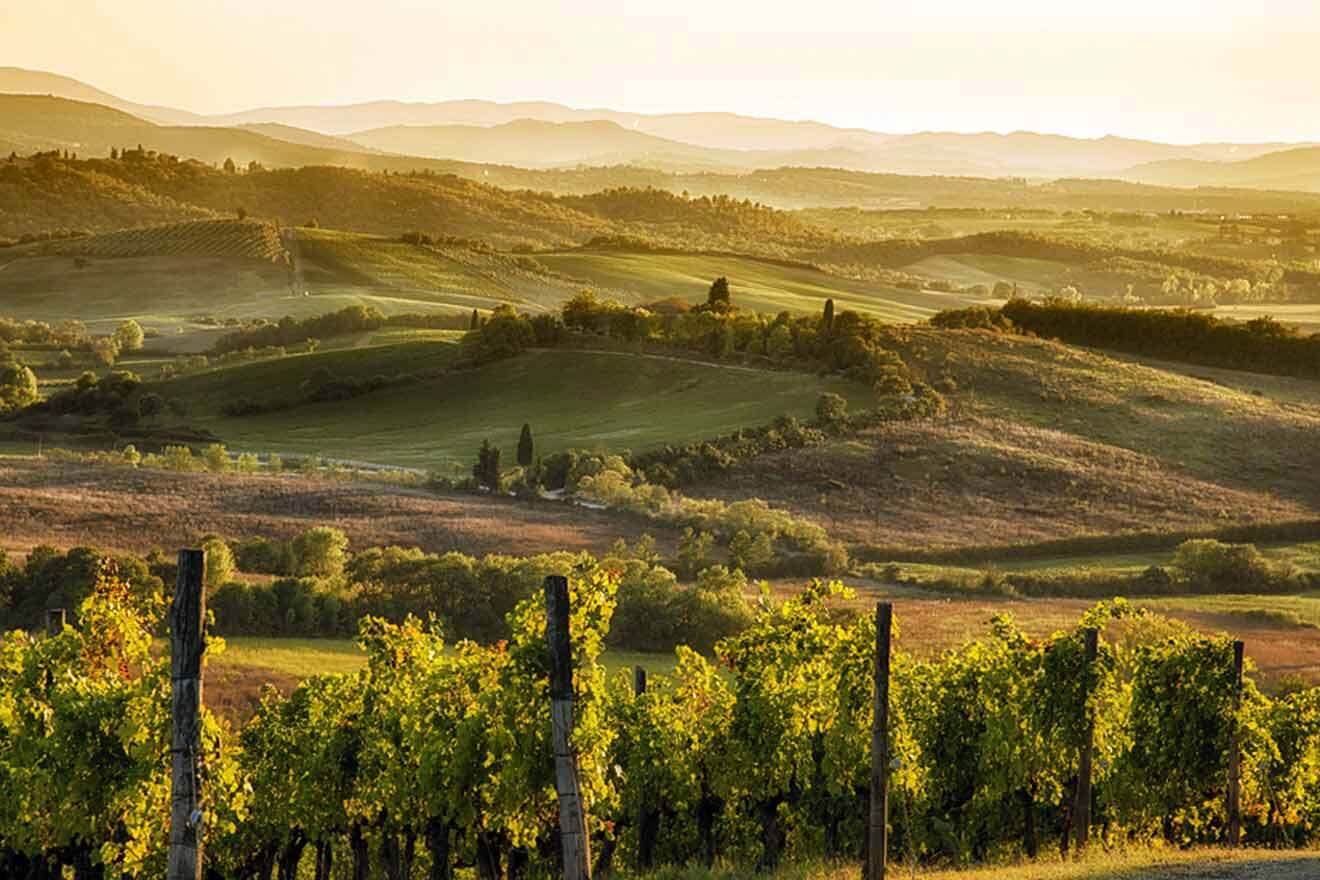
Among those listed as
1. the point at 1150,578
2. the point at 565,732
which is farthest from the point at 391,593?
the point at 565,732

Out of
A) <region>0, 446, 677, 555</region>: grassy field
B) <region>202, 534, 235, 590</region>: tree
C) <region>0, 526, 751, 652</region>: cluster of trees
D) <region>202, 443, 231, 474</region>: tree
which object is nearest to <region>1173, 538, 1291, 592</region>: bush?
<region>0, 526, 751, 652</region>: cluster of trees

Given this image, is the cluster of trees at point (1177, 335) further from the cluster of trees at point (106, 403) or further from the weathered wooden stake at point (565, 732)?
the weathered wooden stake at point (565, 732)

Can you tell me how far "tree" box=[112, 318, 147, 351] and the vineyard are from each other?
130 m

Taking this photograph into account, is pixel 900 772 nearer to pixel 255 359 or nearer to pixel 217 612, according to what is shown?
pixel 217 612

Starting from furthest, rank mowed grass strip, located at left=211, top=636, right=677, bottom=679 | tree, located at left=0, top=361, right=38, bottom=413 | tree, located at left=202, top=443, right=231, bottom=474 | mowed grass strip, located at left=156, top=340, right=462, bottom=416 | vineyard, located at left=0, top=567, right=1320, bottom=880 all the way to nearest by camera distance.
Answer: mowed grass strip, located at left=156, top=340, right=462, bottom=416 < tree, located at left=0, top=361, right=38, bottom=413 < tree, located at left=202, top=443, right=231, bottom=474 < mowed grass strip, located at left=211, top=636, right=677, bottom=679 < vineyard, located at left=0, top=567, right=1320, bottom=880

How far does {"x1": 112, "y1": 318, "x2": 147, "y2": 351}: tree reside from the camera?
516ft

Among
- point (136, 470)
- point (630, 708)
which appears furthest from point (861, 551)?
point (630, 708)

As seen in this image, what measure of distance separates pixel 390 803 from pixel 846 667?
846 cm

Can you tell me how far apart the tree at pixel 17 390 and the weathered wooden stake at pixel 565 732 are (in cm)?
10427

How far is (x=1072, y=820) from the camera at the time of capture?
34688mm

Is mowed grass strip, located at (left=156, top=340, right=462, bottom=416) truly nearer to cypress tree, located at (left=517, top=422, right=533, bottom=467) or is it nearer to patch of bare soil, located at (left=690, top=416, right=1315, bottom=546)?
cypress tree, located at (left=517, top=422, right=533, bottom=467)

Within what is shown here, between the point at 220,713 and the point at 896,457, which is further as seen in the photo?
the point at 896,457

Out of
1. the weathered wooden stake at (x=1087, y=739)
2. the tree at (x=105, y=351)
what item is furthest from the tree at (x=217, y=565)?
the tree at (x=105, y=351)

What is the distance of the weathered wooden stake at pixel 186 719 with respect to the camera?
19797 millimetres
